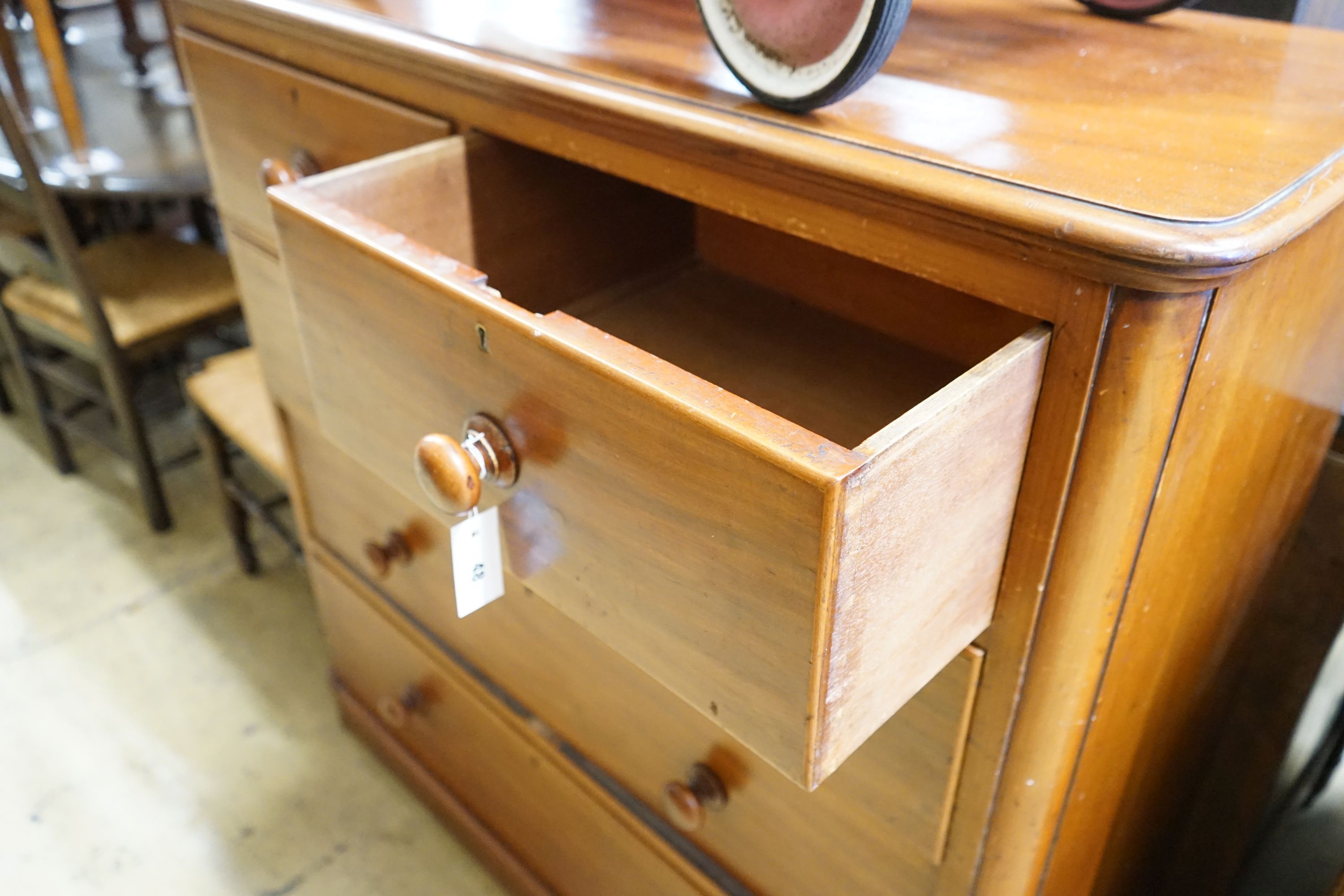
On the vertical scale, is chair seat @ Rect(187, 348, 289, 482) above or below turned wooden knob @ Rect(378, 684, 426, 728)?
above

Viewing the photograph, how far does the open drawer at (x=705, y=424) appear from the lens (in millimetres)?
412

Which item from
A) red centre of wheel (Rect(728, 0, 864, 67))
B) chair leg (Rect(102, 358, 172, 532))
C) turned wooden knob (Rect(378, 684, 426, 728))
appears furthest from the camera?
chair leg (Rect(102, 358, 172, 532))

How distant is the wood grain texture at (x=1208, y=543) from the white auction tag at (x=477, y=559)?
35 centimetres

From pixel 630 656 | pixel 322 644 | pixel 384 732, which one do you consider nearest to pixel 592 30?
pixel 630 656

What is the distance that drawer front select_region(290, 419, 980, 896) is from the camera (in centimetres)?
60

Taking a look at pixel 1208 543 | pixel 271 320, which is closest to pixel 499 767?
pixel 271 320

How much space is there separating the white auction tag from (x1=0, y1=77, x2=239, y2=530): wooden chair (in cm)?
120

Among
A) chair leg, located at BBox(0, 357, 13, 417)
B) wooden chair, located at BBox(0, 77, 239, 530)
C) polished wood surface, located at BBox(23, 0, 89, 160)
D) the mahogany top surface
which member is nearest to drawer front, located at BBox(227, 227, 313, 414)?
the mahogany top surface

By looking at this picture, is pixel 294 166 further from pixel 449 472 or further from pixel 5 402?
pixel 5 402

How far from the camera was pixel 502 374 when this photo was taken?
0.52m

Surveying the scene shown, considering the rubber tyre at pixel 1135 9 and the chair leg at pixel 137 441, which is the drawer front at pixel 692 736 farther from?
the chair leg at pixel 137 441

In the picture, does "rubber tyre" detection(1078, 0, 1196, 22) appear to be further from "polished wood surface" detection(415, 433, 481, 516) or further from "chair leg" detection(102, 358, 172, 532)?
"chair leg" detection(102, 358, 172, 532)

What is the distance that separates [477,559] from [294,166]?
476mm

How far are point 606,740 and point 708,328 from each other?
1.14 ft
